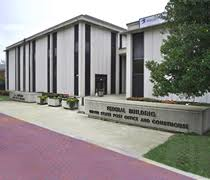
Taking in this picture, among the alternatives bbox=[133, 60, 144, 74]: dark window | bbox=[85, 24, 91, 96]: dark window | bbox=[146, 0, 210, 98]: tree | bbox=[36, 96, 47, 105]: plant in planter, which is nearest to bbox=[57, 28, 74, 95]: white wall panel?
bbox=[85, 24, 91, 96]: dark window

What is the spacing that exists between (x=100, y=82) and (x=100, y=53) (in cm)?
359

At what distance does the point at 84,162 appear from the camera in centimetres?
691

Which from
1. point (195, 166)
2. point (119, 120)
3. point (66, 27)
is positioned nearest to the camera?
point (195, 166)

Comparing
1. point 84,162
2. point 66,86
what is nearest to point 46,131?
point 84,162

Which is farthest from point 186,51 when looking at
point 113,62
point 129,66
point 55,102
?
point 113,62

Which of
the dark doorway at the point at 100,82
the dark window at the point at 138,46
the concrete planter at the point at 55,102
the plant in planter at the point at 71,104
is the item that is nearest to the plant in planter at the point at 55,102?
the concrete planter at the point at 55,102

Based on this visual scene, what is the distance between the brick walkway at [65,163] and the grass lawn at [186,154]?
1.95 feet

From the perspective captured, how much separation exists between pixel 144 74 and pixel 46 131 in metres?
13.3

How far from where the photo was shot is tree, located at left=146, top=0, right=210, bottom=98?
9039mm

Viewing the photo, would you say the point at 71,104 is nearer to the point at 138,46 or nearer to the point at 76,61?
the point at 138,46

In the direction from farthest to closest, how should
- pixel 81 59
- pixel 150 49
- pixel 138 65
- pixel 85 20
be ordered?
pixel 81 59, pixel 85 20, pixel 138 65, pixel 150 49

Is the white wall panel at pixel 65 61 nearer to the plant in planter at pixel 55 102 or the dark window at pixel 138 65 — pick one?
the plant in planter at pixel 55 102

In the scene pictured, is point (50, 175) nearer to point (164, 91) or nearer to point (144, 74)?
point (164, 91)

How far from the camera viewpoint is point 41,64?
119ft
